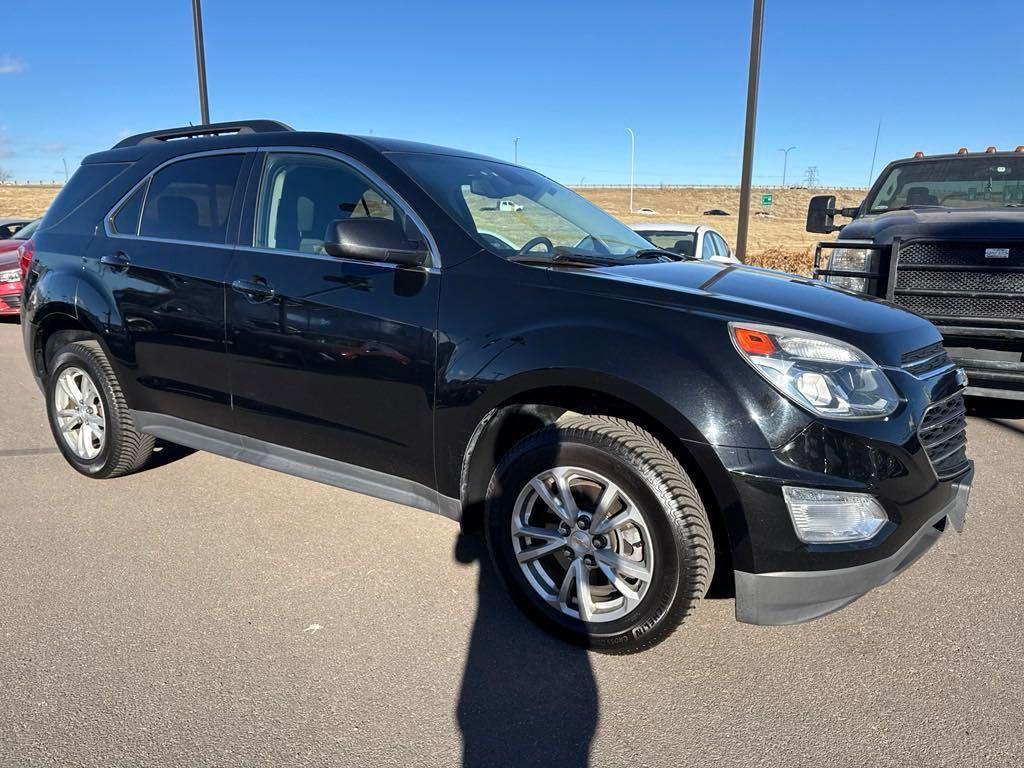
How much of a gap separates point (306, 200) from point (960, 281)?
4581 mm

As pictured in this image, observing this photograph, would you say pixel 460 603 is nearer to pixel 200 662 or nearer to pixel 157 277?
pixel 200 662

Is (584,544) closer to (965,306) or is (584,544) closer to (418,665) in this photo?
(418,665)

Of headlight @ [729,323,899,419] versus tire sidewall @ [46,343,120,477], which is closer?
headlight @ [729,323,899,419]

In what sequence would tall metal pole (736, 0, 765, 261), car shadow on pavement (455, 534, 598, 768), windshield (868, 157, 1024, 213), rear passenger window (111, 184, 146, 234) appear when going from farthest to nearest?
tall metal pole (736, 0, 765, 261)
windshield (868, 157, 1024, 213)
rear passenger window (111, 184, 146, 234)
car shadow on pavement (455, 534, 598, 768)

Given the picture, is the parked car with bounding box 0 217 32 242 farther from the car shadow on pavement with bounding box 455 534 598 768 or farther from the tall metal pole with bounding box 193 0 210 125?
the car shadow on pavement with bounding box 455 534 598 768

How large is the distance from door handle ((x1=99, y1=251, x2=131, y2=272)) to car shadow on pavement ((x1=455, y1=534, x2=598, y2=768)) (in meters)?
2.57

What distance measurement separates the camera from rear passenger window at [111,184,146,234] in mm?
4035

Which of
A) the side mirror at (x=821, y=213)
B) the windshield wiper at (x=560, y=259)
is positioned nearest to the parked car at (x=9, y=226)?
the side mirror at (x=821, y=213)

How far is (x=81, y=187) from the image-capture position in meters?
4.35

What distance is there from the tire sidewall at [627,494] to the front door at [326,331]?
1.30 ft

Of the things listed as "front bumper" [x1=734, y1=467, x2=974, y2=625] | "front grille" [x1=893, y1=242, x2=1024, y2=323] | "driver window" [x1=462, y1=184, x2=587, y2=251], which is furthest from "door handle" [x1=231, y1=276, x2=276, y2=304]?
"front grille" [x1=893, y1=242, x2=1024, y2=323]

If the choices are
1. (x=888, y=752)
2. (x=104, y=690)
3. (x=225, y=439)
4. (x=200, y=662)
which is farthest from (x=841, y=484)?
(x=225, y=439)

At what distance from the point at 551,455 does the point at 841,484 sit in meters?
0.95

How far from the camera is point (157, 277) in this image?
12.4 feet
